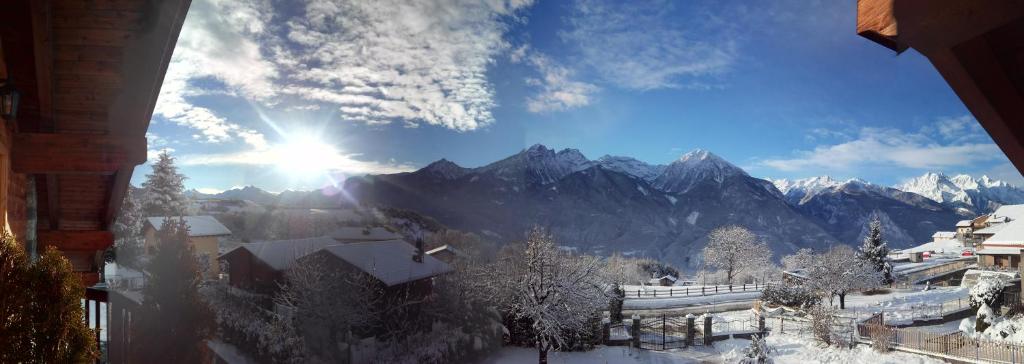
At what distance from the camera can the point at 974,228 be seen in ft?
208

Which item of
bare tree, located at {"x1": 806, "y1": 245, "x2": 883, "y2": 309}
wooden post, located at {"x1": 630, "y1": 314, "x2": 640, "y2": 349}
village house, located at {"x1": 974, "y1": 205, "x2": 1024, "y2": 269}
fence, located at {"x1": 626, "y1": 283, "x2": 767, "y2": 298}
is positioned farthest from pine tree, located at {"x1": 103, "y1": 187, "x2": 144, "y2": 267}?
village house, located at {"x1": 974, "y1": 205, "x2": 1024, "y2": 269}

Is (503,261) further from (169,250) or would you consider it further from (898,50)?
(898,50)

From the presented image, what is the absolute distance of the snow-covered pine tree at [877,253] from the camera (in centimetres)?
4034

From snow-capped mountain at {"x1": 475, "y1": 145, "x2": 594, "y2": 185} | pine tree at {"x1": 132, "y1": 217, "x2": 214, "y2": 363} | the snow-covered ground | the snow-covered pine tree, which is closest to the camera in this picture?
pine tree at {"x1": 132, "y1": 217, "x2": 214, "y2": 363}

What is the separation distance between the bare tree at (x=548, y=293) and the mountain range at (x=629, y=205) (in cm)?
4548

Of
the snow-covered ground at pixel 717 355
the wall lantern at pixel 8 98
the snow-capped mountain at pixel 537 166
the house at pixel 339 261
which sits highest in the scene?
the snow-capped mountain at pixel 537 166

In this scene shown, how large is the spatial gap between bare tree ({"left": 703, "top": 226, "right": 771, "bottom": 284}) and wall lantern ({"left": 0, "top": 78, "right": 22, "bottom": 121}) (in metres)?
56.2

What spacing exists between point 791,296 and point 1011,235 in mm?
18588

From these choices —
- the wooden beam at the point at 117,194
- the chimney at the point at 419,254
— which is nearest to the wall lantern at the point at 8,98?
the wooden beam at the point at 117,194

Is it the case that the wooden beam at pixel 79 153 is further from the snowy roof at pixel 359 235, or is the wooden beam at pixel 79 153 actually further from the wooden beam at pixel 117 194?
the snowy roof at pixel 359 235

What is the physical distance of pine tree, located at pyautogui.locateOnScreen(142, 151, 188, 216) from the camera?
37.7 meters

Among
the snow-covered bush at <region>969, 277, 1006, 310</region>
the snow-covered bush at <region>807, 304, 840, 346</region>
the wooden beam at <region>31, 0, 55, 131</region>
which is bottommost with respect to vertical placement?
the snow-covered bush at <region>807, 304, 840, 346</region>

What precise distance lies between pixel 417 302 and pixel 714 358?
12.2 m

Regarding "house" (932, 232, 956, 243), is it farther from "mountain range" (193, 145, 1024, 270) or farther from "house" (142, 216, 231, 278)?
"house" (142, 216, 231, 278)
